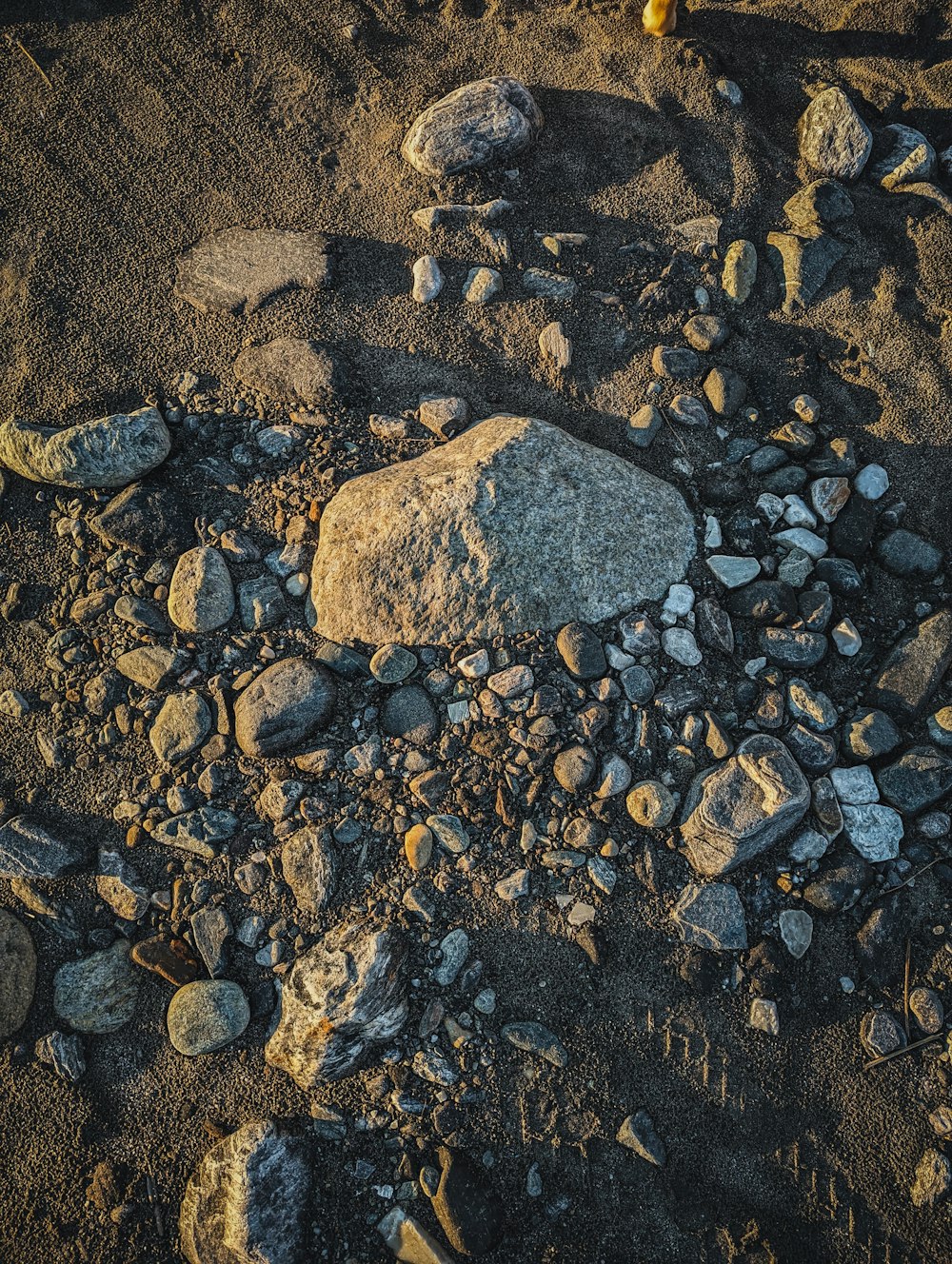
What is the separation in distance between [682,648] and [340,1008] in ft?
5.38

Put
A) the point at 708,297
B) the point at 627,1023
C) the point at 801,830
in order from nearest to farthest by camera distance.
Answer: the point at 627,1023 → the point at 801,830 → the point at 708,297

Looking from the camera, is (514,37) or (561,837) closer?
(561,837)

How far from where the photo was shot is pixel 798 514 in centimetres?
287

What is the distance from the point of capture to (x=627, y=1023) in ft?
7.73

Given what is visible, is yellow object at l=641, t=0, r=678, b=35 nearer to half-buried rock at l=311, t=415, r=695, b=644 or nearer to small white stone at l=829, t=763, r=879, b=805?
half-buried rock at l=311, t=415, r=695, b=644

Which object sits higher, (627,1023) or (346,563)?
(346,563)

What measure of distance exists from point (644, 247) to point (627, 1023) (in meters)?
3.02

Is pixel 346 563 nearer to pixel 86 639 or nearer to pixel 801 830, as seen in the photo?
pixel 86 639

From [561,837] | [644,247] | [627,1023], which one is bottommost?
[627,1023]

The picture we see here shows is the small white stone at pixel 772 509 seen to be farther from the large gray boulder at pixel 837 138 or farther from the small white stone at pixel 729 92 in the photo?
the small white stone at pixel 729 92

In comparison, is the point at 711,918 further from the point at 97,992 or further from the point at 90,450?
the point at 90,450

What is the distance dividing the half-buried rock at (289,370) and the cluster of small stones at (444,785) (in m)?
0.23

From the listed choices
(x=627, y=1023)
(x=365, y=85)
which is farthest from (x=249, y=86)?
(x=627, y=1023)

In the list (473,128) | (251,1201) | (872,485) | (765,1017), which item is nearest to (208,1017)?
(251,1201)
